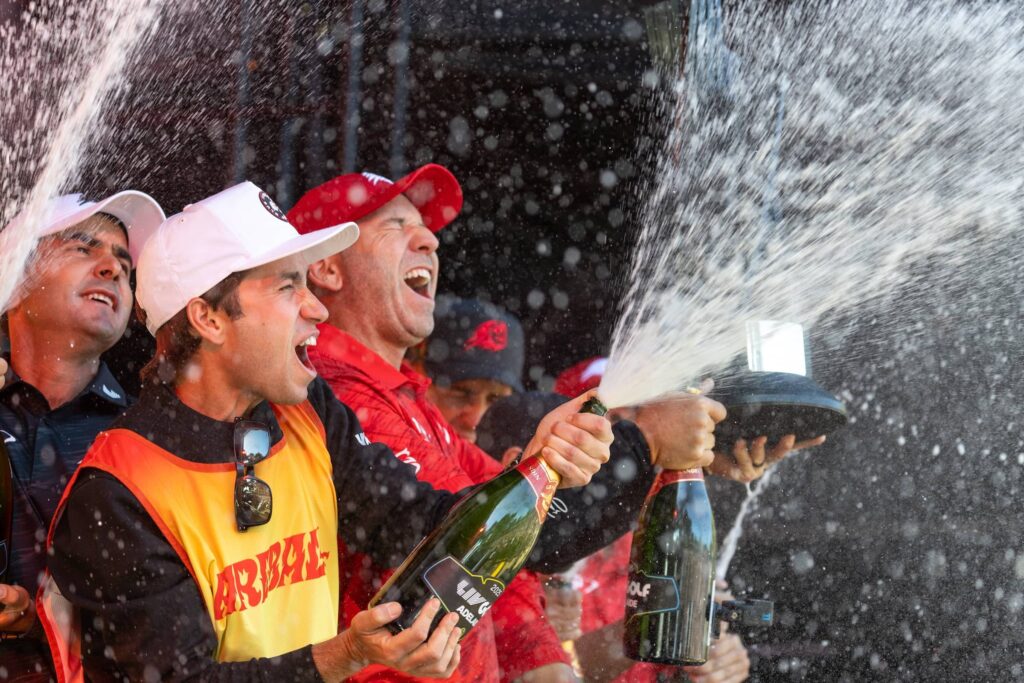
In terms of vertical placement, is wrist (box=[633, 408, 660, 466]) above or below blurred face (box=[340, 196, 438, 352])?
below

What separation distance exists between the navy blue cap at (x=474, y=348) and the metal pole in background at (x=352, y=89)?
710 millimetres

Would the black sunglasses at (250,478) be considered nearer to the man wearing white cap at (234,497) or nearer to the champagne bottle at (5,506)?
the man wearing white cap at (234,497)

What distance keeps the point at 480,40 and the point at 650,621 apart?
2.69 metres

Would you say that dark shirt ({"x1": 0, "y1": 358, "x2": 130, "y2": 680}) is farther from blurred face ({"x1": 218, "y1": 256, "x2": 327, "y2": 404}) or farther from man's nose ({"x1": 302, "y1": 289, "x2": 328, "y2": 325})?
man's nose ({"x1": 302, "y1": 289, "x2": 328, "y2": 325})

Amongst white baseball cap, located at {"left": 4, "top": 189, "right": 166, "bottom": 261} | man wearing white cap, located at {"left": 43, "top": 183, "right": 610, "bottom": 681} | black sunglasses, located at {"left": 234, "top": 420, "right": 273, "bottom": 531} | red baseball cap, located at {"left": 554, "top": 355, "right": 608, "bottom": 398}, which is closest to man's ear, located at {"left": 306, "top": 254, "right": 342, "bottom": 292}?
white baseball cap, located at {"left": 4, "top": 189, "right": 166, "bottom": 261}

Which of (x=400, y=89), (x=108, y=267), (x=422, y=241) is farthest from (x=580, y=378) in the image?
(x=108, y=267)

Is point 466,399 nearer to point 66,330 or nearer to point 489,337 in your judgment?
point 489,337

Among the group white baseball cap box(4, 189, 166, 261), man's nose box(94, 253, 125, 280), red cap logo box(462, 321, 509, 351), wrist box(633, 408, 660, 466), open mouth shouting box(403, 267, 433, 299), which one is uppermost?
red cap logo box(462, 321, 509, 351)

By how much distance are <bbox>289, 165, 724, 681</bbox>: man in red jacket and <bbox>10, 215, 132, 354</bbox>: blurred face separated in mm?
457

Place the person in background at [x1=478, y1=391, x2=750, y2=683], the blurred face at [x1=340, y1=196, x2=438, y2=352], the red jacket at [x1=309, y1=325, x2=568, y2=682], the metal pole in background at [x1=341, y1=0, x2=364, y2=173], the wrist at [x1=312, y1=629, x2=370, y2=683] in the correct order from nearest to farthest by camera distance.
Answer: the wrist at [x1=312, y1=629, x2=370, y2=683]
the red jacket at [x1=309, y1=325, x2=568, y2=682]
the blurred face at [x1=340, y1=196, x2=438, y2=352]
the person in background at [x1=478, y1=391, x2=750, y2=683]
the metal pole in background at [x1=341, y1=0, x2=364, y2=173]

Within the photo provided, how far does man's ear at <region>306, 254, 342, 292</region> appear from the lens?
2662 mm

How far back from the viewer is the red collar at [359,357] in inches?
97.4

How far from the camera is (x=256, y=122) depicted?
363cm

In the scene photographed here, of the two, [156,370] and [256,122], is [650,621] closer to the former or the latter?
[156,370]
